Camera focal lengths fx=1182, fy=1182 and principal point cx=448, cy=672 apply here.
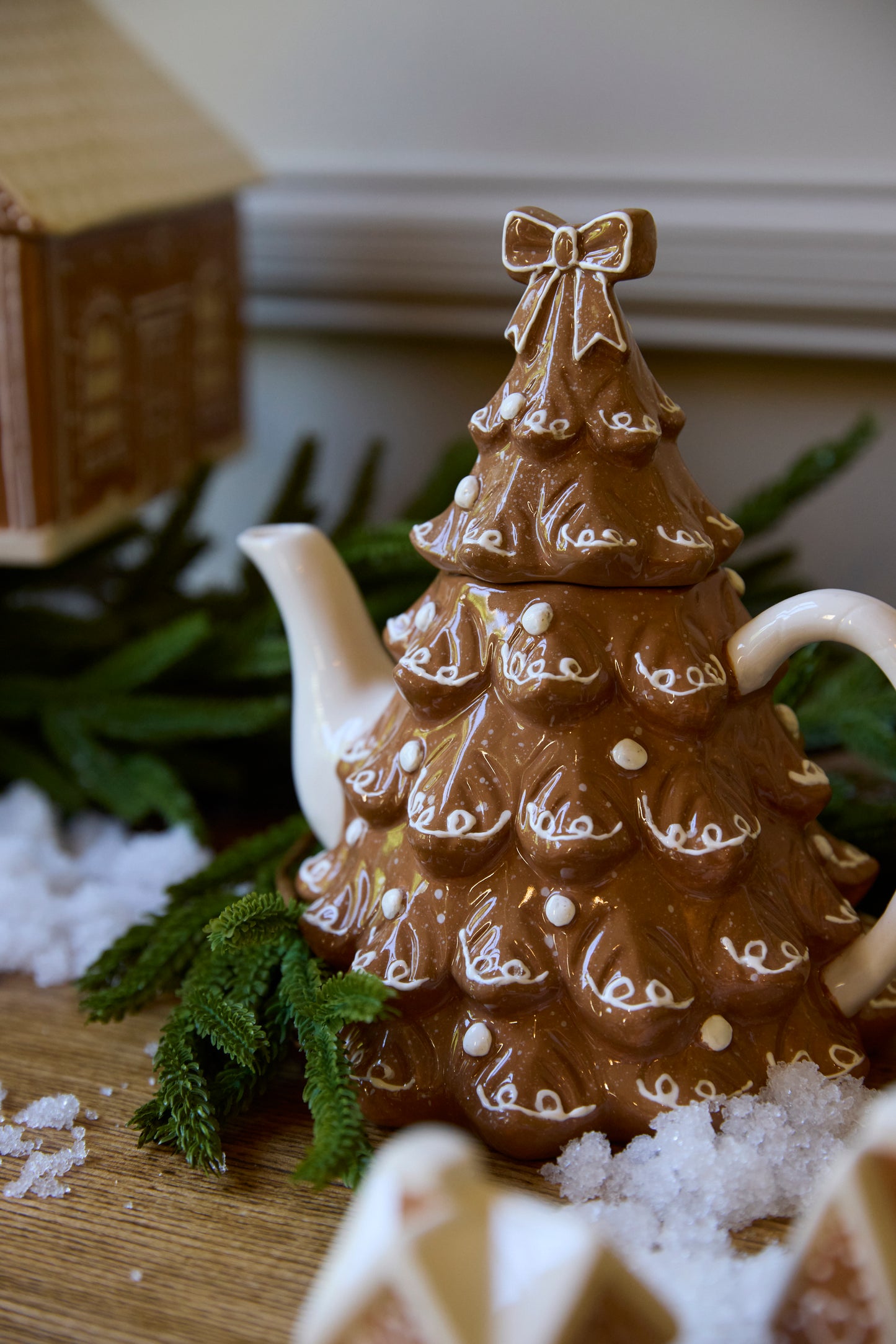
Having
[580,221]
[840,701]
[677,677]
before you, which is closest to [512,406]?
[677,677]

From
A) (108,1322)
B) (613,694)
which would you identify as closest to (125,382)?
(613,694)

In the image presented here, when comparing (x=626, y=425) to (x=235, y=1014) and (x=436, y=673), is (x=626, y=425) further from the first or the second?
(x=235, y=1014)

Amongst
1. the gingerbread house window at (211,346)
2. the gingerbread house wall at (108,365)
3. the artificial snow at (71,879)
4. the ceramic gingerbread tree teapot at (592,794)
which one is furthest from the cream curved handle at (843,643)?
the gingerbread house window at (211,346)

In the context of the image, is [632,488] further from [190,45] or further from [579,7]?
[190,45]

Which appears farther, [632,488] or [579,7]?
[579,7]

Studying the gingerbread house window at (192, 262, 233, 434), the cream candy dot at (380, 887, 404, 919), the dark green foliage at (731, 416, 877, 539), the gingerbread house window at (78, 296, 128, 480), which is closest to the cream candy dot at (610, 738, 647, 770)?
the cream candy dot at (380, 887, 404, 919)

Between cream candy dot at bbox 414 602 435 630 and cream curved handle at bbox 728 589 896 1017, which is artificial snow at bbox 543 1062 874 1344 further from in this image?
cream candy dot at bbox 414 602 435 630
